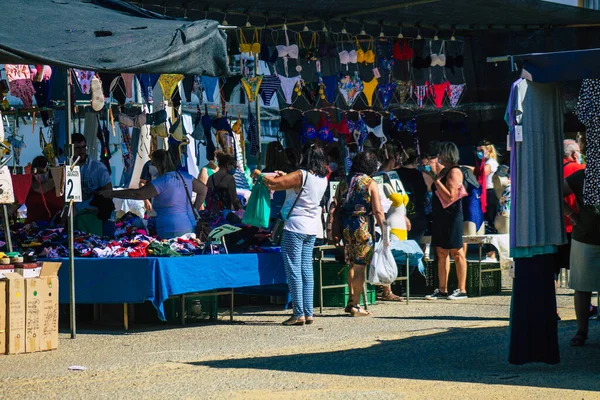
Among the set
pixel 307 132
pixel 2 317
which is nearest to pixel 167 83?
pixel 307 132

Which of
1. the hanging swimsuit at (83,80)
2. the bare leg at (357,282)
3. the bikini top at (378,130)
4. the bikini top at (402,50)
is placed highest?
the bikini top at (402,50)

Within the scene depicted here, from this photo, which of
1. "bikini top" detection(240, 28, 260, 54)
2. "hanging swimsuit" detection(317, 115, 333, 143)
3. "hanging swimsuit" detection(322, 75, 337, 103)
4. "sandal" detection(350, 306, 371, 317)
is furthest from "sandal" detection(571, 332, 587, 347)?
"hanging swimsuit" detection(322, 75, 337, 103)

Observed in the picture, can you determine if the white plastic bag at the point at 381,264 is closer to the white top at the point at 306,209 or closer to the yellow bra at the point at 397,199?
the yellow bra at the point at 397,199

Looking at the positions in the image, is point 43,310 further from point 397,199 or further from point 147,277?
point 397,199

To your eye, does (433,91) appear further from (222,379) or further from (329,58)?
(222,379)

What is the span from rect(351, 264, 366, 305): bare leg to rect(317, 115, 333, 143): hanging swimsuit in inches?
197

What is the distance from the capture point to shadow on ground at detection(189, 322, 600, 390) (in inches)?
303

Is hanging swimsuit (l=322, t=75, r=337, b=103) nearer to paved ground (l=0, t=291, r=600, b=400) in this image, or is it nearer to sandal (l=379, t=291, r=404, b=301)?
sandal (l=379, t=291, r=404, b=301)

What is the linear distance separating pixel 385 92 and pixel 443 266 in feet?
15.2

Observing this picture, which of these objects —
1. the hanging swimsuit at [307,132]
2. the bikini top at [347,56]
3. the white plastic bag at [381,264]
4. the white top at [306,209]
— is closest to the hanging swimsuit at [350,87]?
the bikini top at [347,56]

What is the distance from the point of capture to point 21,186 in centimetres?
1165

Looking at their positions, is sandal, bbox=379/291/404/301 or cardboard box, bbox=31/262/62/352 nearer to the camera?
cardboard box, bbox=31/262/62/352

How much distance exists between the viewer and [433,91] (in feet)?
59.2

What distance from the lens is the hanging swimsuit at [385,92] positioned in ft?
57.4
